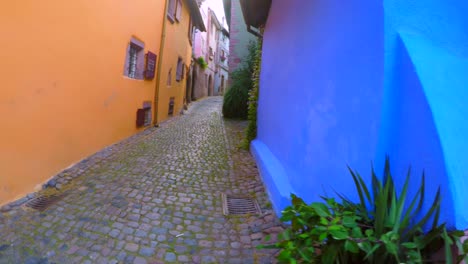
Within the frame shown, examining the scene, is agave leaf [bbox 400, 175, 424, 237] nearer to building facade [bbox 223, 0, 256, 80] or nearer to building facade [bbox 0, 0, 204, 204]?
building facade [bbox 0, 0, 204, 204]

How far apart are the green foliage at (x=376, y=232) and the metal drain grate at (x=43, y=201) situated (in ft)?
10.3

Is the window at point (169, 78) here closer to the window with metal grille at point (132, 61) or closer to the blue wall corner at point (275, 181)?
the window with metal grille at point (132, 61)

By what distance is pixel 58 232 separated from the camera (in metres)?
3.05

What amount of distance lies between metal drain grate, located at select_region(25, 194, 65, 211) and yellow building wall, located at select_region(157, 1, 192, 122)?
5.77 meters

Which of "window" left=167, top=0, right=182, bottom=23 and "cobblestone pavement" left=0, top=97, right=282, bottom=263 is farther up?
"window" left=167, top=0, right=182, bottom=23

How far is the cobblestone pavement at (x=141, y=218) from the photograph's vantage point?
9.05 ft

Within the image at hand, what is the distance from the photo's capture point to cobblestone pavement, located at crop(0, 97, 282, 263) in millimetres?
2758

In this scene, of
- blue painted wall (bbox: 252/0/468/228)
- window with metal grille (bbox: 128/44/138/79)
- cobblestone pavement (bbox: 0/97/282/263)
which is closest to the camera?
blue painted wall (bbox: 252/0/468/228)

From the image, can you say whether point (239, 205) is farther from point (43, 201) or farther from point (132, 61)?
point (132, 61)

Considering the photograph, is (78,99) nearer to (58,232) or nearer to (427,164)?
(58,232)

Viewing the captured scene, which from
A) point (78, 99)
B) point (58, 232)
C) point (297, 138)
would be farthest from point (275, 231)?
point (78, 99)

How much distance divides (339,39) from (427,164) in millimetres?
1235

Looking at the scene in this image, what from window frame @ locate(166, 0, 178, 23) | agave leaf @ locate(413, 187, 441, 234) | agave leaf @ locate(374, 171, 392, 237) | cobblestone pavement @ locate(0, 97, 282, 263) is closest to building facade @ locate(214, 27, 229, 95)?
window frame @ locate(166, 0, 178, 23)

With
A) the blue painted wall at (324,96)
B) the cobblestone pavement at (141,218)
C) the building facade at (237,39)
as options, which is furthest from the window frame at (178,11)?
the blue painted wall at (324,96)
